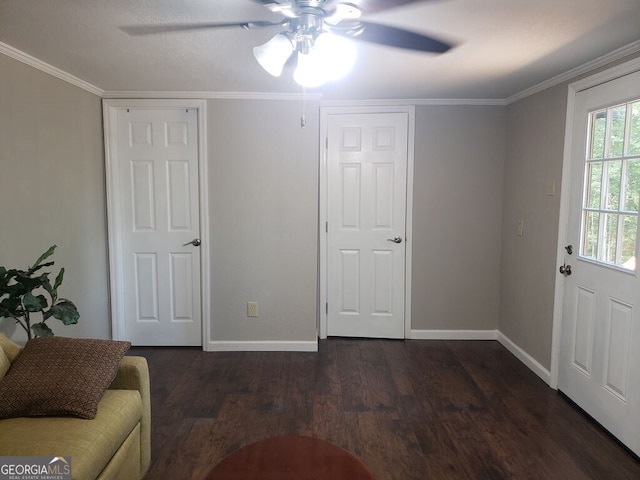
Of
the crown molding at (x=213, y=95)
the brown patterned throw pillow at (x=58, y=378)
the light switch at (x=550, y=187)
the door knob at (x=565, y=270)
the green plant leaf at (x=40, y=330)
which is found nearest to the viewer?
the brown patterned throw pillow at (x=58, y=378)

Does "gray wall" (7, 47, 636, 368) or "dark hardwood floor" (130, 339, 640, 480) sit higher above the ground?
"gray wall" (7, 47, 636, 368)

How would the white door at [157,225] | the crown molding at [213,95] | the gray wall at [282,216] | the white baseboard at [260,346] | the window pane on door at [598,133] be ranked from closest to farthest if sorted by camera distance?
1. the window pane on door at [598,133]
2. the gray wall at [282,216]
3. the crown molding at [213,95]
4. the white door at [157,225]
5. the white baseboard at [260,346]

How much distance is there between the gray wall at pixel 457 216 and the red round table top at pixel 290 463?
250cm

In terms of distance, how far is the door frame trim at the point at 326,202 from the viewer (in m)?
3.80

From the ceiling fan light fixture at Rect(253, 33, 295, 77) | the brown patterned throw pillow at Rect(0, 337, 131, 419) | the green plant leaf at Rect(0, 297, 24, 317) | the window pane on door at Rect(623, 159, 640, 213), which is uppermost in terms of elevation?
the ceiling fan light fixture at Rect(253, 33, 295, 77)

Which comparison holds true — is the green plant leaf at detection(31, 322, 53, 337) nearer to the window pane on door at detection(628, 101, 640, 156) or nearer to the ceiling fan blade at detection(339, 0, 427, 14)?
the ceiling fan blade at detection(339, 0, 427, 14)

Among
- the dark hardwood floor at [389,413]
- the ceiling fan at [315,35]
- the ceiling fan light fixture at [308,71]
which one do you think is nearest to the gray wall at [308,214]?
the dark hardwood floor at [389,413]

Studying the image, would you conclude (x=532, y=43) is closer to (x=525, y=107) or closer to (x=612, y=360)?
(x=525, y=107)

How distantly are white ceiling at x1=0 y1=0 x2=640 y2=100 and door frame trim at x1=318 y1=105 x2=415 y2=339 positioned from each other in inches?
15.5

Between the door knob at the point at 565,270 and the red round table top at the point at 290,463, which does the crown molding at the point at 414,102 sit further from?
the red round table top at the point at 290,463

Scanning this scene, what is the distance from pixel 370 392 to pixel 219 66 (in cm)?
233

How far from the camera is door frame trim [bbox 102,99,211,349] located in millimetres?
3516

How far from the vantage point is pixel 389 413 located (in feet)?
8.79

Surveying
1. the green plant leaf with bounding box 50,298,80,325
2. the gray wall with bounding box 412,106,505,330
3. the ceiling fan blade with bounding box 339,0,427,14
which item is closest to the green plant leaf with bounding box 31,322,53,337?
the green plant leaf with bounding box 50,298,80,325
